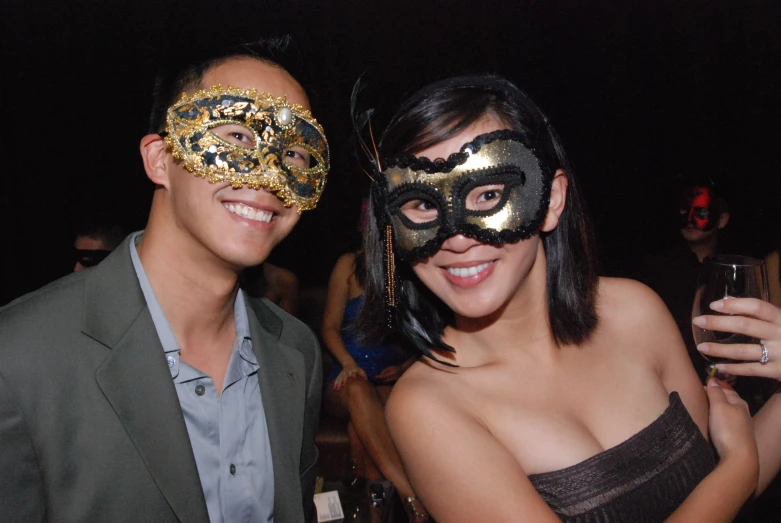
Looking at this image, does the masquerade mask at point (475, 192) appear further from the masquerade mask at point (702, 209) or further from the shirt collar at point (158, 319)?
the masquerade mask at point (702, 209)

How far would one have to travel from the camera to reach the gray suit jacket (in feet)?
3.64

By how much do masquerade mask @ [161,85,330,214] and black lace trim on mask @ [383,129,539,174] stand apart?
0.32 m

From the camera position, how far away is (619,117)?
173 inches

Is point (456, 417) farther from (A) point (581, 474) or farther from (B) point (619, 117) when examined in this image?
(B) point (619, 117)

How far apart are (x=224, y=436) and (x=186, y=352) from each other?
26 centimetres

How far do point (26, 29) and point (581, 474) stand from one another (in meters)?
4.59

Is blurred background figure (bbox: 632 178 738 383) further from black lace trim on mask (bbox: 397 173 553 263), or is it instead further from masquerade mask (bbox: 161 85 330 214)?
masquerade mask (bbox: 161 85 330 214)

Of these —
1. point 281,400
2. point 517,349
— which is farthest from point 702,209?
point 281,400

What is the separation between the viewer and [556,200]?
1582 mm

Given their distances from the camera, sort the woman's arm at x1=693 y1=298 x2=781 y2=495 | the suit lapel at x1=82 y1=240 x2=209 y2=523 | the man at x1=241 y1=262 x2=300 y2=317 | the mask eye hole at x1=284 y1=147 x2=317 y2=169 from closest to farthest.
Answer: the suit lapel at x1=82 y1=240 x2=209 y2=523 < the woman's arm at x1=693 y1=298 x2=781 y2=495 < the mask eye hole at x1=284 y1=147 x2=317 y2=169 < the man at x1=241 y1=262 x2=300 y2=317

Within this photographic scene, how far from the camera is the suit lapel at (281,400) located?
4.83 ft

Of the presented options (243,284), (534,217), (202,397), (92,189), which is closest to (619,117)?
(534,217)

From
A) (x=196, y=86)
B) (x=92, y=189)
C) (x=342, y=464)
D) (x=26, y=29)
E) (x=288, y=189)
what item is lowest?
(x=342, y=464)

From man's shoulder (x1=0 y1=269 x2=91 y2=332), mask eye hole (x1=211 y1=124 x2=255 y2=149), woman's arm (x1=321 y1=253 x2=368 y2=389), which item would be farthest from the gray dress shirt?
woman's arm (x1=321 y1=253 x2=368 y2=389)
